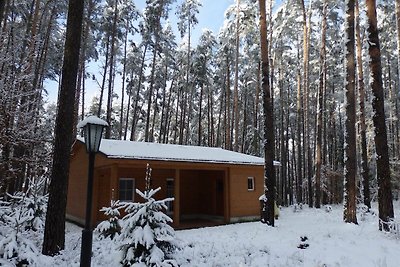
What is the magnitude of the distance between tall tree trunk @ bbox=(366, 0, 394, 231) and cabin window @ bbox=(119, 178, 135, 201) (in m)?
10.1

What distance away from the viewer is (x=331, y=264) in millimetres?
7727

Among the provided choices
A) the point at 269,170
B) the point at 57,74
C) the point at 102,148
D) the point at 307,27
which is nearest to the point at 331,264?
the point at 269,170

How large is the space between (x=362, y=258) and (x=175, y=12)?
1070 inches

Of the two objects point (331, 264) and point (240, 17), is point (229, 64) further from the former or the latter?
point (331, 264)

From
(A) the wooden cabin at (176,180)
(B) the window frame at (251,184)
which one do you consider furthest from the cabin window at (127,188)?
(B) the window frame at (251,184)

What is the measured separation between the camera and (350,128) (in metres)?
12.4

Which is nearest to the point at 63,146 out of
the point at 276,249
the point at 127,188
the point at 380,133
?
the point at 276,249

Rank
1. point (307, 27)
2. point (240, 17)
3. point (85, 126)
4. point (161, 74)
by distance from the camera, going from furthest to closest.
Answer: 1. point (161, 74)
2. point (240, 17)
3. point (307, 27)
4. point (85, 126)

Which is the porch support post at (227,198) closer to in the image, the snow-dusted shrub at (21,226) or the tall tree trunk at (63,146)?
the snow-dusted shrub at (21,226)

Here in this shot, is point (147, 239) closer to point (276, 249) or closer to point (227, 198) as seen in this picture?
point (276, 249)

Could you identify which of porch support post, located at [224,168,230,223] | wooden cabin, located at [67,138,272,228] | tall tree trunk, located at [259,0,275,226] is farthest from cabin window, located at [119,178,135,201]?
tall tree trunk, located at [259,0,275,226]

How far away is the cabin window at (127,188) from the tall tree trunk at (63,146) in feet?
22.3

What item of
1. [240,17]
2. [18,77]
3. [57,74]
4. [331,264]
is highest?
[240,17]

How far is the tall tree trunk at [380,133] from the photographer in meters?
10.5
